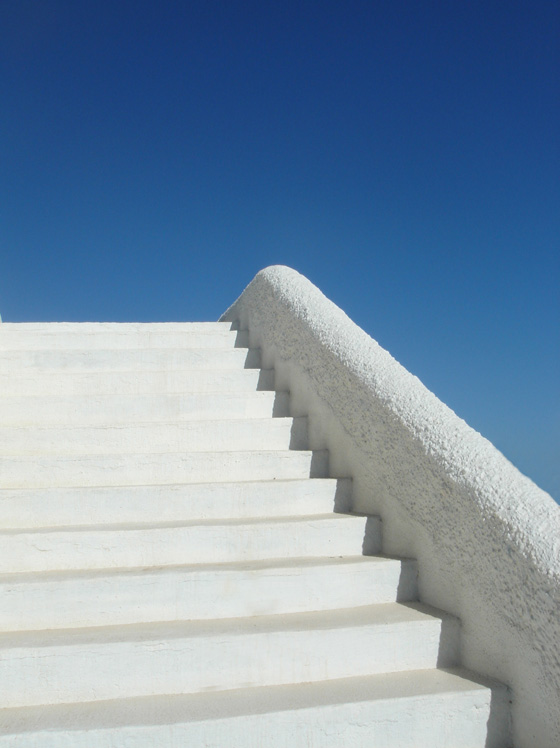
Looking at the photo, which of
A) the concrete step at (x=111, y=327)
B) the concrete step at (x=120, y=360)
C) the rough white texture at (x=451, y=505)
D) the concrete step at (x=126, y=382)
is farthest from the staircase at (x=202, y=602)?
the concrete step at (x=111, y=327)

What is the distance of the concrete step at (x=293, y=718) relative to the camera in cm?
186

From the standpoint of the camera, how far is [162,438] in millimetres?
3293

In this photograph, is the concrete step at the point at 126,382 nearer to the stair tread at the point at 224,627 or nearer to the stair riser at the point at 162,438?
the stair riser at the point at 162,438

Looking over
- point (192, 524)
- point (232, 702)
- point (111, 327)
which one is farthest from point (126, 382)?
point (232, 702)

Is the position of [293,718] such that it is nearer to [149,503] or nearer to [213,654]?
[213,654]

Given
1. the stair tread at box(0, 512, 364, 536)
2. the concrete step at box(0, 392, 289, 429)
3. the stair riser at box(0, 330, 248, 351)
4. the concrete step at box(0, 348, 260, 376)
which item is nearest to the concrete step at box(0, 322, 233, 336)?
the stair riser at box(0, 330, 248, 351)

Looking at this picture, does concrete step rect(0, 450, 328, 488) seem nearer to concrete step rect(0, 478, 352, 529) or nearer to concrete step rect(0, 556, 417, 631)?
concrete step rect(0, 478, 352, 529)

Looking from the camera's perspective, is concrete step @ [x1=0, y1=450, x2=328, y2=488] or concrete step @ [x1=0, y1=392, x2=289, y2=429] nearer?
concrete step @ [x1=0, y1=450, x2=328, y2=488]

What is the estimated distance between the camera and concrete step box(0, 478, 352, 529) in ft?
8.82

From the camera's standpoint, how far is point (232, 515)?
2.82 metres

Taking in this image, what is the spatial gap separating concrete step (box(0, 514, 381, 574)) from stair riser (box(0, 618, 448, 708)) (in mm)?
454

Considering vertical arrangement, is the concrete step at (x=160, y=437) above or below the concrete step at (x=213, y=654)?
above

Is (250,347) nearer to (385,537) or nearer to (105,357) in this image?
(105,357)

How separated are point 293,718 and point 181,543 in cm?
83
